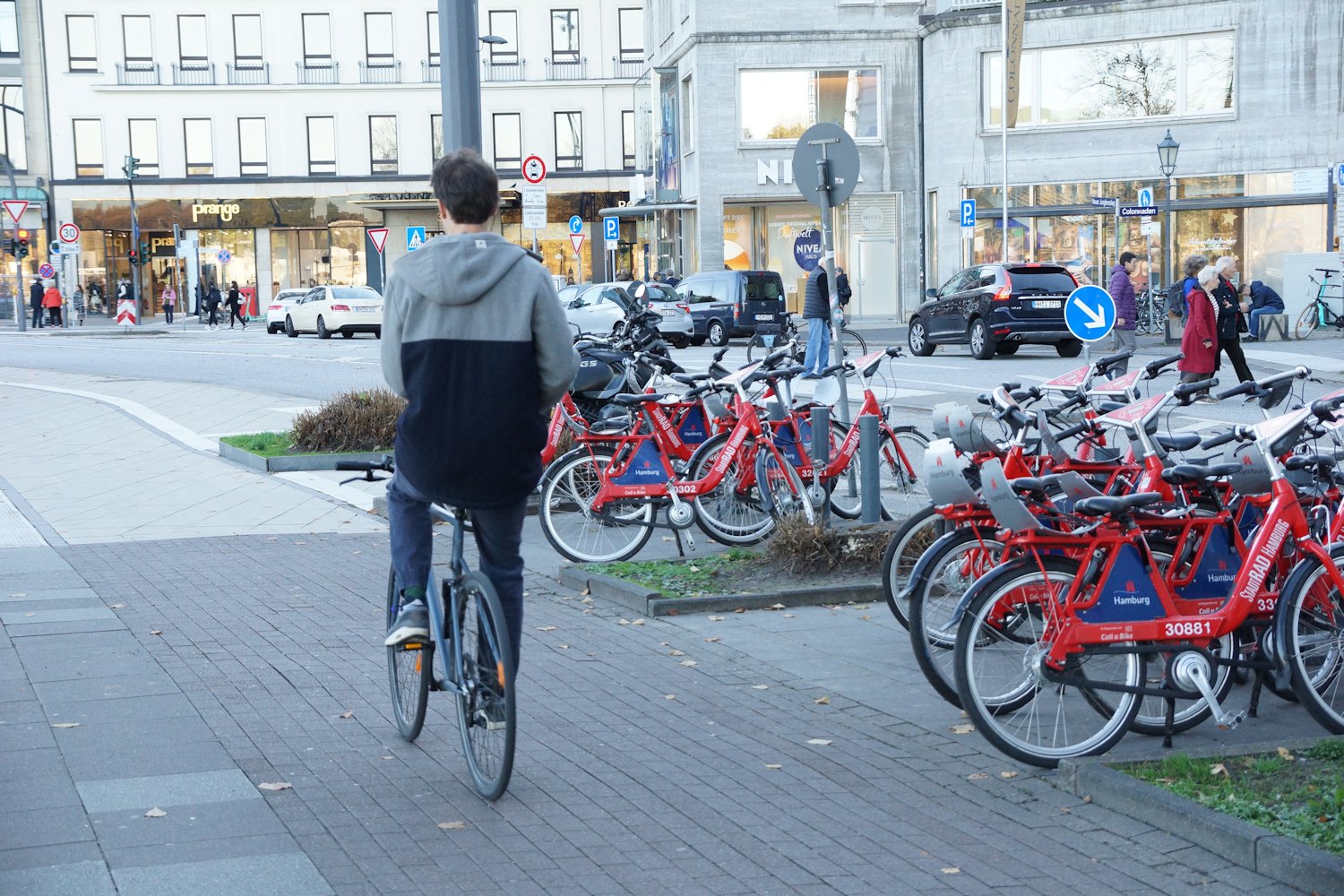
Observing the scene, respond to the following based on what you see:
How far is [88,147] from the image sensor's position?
62344 millimetres

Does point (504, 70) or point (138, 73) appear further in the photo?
point (504, 70)

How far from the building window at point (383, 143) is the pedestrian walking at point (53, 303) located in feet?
44.0

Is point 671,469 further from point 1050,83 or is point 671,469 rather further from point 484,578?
point 1050,83

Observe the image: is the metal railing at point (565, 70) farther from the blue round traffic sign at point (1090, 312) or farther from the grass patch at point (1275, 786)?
the grass patch at point (1275, 786)

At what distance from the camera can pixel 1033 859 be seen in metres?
4.74

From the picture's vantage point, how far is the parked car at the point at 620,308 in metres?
35.1

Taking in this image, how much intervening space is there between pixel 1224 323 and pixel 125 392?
14.5m

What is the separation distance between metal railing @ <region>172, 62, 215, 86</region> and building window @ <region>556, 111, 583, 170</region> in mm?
12800

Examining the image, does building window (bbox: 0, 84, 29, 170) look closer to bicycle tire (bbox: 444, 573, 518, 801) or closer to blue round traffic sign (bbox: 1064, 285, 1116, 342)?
blue round traffic sign (bbox: 1064, 285, 1116, 342)

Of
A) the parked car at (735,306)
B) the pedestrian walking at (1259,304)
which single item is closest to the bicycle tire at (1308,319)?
the pedestrian walking at (1259,304)

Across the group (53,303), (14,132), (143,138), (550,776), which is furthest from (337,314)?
(550,776)

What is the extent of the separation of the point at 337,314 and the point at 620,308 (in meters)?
9.80

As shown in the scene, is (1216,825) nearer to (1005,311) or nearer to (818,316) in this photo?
(818,316)

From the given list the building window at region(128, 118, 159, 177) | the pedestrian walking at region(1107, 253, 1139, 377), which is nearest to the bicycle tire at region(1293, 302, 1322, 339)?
the pedestrian walking at region(1107, 253, 1139, 377)
